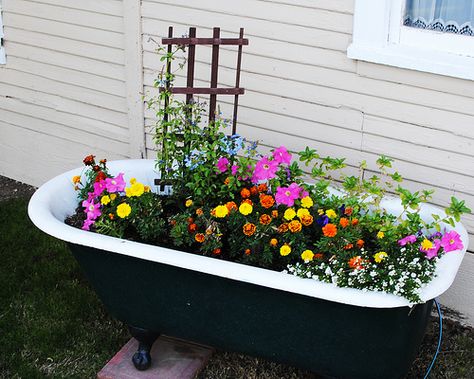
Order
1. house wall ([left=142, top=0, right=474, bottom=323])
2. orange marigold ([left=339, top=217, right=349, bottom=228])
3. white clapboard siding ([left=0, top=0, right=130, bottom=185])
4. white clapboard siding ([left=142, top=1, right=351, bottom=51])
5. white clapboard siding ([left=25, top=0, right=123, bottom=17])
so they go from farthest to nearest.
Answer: white clapboard siding ([left=0, top=0, right=130, bottom=185])
white clapboard siding ([left=25, top=0, right=123, bottom=17])
white clapboard siding ([left=142, top=1, right=351, bottom=51])
house wall ([left=142, top=0, right=474, bottom=323])
orange marigold ([left=339, top=217, right=349, bottom=228])

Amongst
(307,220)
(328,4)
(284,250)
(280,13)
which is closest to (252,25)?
(280,13)

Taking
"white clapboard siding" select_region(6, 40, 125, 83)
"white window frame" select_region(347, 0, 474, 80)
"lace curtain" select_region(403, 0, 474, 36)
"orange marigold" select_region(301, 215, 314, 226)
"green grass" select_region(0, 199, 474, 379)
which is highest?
"lace curtain" select_region(403, 0, 474, 36)

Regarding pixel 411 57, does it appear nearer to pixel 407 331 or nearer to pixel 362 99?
pixel 362 99

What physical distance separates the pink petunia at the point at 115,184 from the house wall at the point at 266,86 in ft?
2.18

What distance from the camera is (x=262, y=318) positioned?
99.4 inches

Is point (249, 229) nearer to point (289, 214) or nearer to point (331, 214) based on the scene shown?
point (289, 214)

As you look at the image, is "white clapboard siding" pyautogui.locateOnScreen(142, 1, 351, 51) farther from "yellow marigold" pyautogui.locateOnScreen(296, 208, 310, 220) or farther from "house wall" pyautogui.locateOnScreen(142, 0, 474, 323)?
"yellow marigold" pyautogui.locateOnScreen(296, 208, 310, 220)

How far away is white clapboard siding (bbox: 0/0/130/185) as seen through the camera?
3.84 metres

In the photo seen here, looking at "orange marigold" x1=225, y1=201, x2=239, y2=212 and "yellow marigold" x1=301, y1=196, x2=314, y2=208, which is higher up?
"yellow marigold" x1=301, y1=196, x2=314, y2=208

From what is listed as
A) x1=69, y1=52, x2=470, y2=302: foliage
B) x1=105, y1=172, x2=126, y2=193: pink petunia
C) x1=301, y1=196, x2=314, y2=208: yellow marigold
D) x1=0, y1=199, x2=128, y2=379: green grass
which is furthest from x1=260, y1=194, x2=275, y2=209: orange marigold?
x1=0, y1=199, x2=128, y2=379: green grass

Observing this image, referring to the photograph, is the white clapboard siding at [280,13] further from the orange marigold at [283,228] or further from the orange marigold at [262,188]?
the orange marigold at [283,228]

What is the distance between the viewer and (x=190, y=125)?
291cm

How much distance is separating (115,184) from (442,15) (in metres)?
1.36

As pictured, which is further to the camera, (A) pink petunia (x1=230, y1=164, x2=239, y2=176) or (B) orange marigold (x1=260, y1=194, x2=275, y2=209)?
(A) pink petunia (x1=230, y1=164, x2=239, y2=176)
